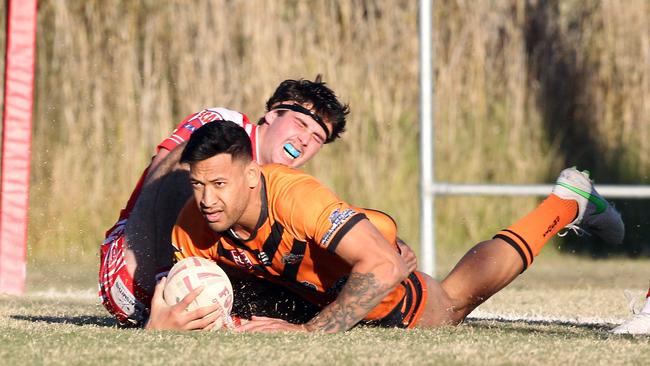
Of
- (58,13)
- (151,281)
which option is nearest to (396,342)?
(151,281)

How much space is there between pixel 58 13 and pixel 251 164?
6313 millimetres

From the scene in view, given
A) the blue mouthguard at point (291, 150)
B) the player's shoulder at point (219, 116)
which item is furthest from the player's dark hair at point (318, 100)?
the blue mouthguard at point (291, 150)

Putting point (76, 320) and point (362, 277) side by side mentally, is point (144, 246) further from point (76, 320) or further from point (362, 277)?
point (362, 277)

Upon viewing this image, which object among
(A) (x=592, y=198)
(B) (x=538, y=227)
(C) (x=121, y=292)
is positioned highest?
(A) (x=592, y=198)

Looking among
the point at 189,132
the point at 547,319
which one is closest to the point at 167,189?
the point at 189,132

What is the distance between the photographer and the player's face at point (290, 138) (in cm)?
603

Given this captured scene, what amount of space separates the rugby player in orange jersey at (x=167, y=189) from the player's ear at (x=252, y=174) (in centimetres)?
72

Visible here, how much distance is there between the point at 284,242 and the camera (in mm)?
5016

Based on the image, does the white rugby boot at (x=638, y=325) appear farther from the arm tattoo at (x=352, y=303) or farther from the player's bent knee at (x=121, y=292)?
the player's bent knee at (x=121, y=292)

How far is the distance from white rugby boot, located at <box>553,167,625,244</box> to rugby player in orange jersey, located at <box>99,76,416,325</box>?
1.27 meters

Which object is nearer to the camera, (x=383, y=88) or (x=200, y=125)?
(x=200, y=125)

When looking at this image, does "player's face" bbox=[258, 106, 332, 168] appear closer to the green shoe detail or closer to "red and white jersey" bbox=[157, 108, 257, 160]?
"red and white jersey" bbox=[157, 108, 257, 160]

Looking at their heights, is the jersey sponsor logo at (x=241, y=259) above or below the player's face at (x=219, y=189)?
below

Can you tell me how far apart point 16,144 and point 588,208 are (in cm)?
379
